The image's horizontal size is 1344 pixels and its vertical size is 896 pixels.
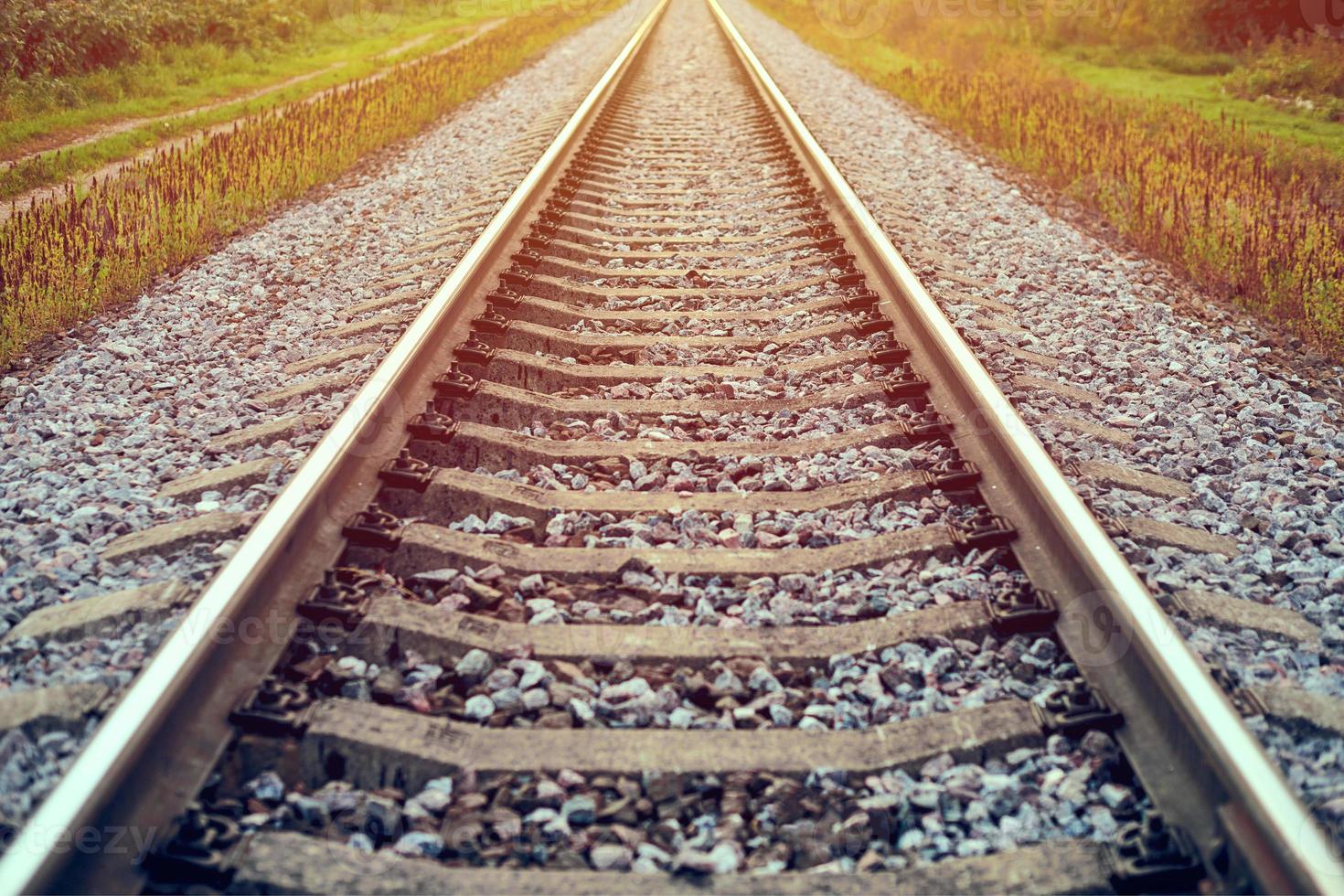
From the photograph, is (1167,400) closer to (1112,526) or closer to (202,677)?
(1112,526)

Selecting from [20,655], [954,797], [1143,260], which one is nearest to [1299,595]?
[954,797]

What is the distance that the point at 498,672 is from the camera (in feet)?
8.17

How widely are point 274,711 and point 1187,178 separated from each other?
23.1 feet

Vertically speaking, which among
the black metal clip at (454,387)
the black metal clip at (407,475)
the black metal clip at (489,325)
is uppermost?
the black metal clip at (489,325)

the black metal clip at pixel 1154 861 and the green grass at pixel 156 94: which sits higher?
the green grass at pixel 156 94

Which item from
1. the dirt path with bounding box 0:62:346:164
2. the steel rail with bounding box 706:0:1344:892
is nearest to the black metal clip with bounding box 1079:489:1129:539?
the steel rail with bounding box 706:0:1344:892

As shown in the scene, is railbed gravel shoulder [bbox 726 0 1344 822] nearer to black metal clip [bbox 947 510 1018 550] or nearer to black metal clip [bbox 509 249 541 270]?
black metal clip [bbox 947 510 1018 550]

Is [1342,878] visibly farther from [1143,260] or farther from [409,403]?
[1143,260]

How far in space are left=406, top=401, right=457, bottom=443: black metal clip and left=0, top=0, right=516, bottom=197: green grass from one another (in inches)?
218

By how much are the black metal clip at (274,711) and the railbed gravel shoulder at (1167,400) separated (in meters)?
1.93

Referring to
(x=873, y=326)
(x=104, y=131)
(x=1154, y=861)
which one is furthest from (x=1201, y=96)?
(x=1154, y=861)

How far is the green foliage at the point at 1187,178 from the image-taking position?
18.5 feet

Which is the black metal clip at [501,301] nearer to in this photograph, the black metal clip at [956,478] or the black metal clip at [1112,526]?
the black metal clip at [956,478]

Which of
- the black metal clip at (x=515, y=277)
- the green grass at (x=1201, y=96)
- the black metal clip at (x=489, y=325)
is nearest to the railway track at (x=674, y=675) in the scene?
the black metal clip at (x=489, y=325)
